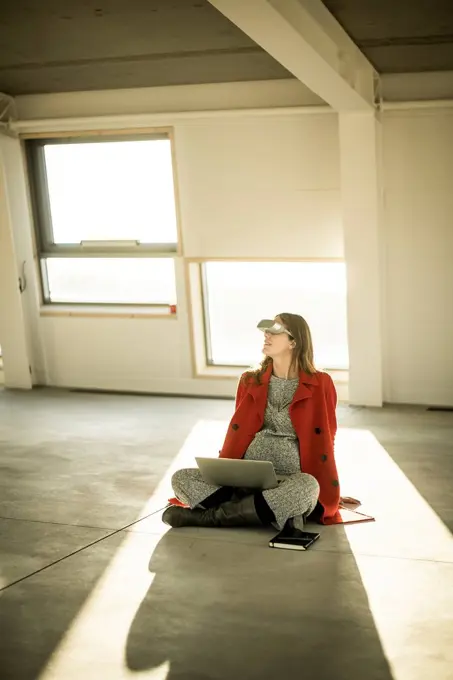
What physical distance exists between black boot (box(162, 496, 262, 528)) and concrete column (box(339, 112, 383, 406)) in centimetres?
249

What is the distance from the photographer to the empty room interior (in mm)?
4180

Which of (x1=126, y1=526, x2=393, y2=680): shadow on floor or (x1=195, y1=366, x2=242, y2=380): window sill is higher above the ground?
(x1=195, y1=366, x2=242, y2=380): window sill

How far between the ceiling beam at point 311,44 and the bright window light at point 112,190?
188 cm

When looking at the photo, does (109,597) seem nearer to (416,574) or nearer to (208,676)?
(208,676)

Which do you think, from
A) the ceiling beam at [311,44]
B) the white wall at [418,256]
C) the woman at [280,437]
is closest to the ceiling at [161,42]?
the ceiling beam at [311,44]

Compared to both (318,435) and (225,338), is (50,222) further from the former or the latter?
(318,435)

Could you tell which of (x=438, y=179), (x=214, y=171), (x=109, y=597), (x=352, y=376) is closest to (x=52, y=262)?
(x=214, y=171)

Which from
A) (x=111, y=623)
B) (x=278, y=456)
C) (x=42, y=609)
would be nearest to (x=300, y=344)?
(x=278, y=456)

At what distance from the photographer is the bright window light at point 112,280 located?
8.07 metres

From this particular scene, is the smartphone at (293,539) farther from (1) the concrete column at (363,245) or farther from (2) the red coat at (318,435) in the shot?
(1) the concrete column at (363,245)

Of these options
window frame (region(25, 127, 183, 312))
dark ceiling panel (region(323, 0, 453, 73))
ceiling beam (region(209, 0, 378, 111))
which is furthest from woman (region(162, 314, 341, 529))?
window frame (region(25, 127, 183, 312))

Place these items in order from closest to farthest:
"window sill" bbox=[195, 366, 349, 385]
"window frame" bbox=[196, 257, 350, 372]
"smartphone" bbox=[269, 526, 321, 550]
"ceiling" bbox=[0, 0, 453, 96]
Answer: "smartphone" bbox=[269, 526, 321, 550] < "ceiling" bbox=[0, 0, 453, 96] < "window frame" bbox=[196, 257, 350, 372] < "window sill" bbox=[195, 366, 349, 385]

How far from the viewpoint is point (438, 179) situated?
7012 millimetres

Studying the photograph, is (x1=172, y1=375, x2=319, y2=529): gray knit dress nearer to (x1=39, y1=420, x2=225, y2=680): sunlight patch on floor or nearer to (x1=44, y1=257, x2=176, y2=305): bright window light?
(x1=39, y1=420, x2=225, y2=680): sunlight patch on floor
